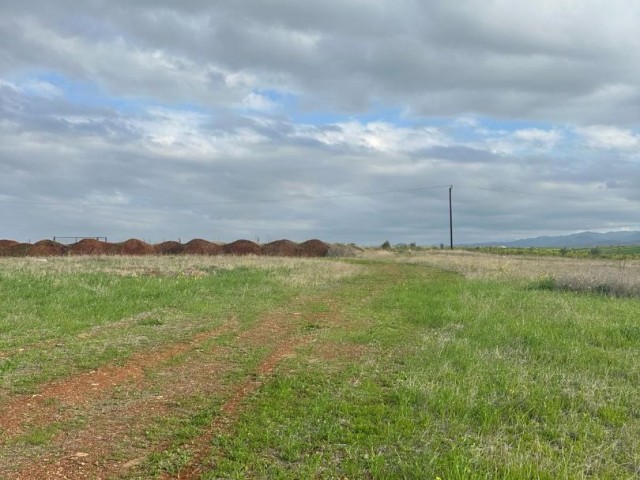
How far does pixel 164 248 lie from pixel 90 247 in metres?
8.05

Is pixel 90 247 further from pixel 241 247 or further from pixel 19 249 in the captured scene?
pixel 241 247

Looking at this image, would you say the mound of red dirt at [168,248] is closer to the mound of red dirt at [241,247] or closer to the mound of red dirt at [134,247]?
the mound of red dirt at [134,247]

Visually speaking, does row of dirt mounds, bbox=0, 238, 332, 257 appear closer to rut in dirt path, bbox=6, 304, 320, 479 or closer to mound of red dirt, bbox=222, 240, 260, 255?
mound of red dirt, bbox=222, 240, 260, 255

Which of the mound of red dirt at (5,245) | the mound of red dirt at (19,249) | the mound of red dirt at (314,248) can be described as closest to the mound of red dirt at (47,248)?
the mound of red dirt at (19,249)

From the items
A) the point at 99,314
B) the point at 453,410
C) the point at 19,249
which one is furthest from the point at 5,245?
the point at 453,410

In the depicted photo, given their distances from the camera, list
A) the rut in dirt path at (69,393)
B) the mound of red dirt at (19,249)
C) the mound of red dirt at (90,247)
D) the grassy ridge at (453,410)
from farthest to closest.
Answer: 1. the mound of red dirt at (90,247)
2. the mound of red dirt at (19,249)
3. the rut in dirt path at (69,393)
4. the grassy ridge at (453,410)

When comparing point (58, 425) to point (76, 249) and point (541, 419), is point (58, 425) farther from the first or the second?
point (76, 249)

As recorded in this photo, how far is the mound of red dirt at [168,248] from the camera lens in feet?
190

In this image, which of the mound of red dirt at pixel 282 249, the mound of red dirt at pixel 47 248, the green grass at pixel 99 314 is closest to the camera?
the green grass at pixel 99 314

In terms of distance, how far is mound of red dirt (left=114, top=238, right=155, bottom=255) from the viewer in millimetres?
55062

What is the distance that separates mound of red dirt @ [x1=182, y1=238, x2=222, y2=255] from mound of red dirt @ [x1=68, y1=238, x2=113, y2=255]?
7559mm

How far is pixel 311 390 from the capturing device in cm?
691

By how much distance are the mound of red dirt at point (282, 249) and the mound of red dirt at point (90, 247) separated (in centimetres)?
1558

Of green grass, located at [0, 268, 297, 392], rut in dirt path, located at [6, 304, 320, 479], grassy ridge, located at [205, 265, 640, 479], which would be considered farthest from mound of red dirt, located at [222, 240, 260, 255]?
rut in dirt path, located at [6, 304, 320, 479]
